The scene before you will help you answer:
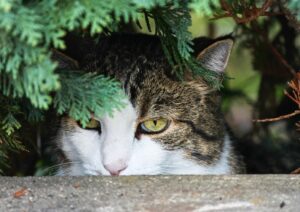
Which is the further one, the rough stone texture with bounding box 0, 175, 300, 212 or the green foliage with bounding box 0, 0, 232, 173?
the rough stone texture with bounding box 0, 175, 300, 212

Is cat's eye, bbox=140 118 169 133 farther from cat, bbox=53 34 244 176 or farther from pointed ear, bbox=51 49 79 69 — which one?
pointed ear, bbox=51 49 79 69

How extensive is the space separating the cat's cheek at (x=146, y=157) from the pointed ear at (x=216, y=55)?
401mm

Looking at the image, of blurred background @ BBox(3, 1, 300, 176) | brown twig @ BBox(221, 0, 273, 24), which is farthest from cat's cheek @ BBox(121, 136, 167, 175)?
blurred background @ BBox(3, 1, 300, 176)

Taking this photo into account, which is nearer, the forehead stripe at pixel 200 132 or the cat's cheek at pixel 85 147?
the cat's cheek at pixel 85 147

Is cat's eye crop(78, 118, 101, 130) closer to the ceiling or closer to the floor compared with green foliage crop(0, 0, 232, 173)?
closer to the floor

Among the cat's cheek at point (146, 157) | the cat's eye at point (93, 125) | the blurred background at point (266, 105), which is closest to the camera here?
the cat's cheek at point (146, 157)

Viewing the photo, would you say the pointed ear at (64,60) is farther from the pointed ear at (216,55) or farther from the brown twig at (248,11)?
the brown twig at (248,11)

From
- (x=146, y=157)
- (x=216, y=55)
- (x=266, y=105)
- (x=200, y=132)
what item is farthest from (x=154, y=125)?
(x=266, y=105)

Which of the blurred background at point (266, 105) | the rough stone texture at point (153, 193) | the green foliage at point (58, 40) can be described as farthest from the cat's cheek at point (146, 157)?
the blurred background at point (266, 105)

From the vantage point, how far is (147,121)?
266 centimetres

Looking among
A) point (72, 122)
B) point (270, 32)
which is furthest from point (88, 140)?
point (270, 32)

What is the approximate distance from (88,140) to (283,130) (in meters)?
2.10

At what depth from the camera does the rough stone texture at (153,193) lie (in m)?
2.08

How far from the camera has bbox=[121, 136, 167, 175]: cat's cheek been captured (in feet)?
8.32
